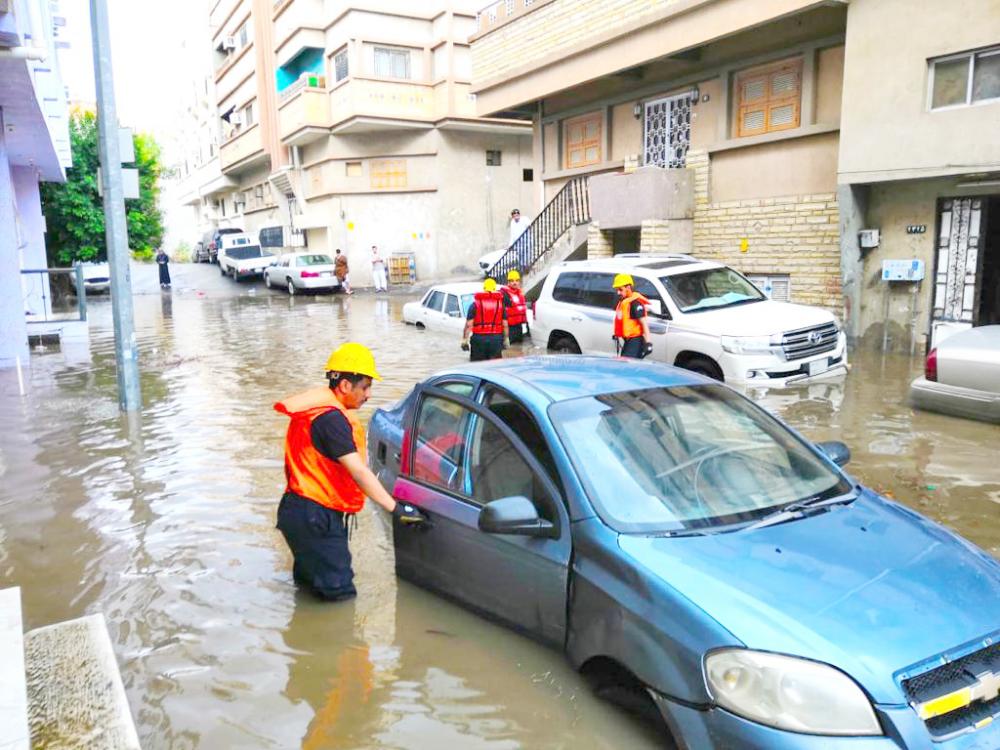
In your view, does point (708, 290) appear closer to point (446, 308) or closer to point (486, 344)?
point (486, 344)

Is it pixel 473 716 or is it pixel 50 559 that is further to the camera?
pixel 50 559

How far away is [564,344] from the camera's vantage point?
12.7m

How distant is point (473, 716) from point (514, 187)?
3363 centimetres

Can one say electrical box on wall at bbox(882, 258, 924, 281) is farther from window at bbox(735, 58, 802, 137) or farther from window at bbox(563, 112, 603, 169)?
window at bbox(563, 112, 603, 169)

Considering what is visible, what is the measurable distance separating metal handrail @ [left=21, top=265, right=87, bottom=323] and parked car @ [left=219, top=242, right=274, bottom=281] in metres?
19.1

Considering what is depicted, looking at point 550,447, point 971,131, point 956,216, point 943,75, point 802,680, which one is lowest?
point 802,680

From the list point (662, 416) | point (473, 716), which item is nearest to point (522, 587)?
point (473, 716)

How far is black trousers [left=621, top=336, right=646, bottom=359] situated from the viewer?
974cm

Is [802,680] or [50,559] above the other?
[802,680]

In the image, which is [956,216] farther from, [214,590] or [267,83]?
[267,83]

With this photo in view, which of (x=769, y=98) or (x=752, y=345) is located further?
(x=769, y=98)

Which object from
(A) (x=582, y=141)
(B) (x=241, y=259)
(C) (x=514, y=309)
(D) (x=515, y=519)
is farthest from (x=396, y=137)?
(D) (x=515, y=519)

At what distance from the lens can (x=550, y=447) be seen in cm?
376

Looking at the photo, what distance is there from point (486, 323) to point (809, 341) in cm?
398
